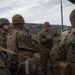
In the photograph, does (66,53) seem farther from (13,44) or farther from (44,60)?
(44,60)

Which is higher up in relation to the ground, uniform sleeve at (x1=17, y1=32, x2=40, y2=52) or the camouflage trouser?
uniform sleeve at (x1=17, y1=32, x2=40, y2=52)

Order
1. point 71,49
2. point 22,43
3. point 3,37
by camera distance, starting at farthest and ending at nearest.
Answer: point 3,37, point 22,43, point 71,49

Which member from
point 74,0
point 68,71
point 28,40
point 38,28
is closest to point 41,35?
point 28,40

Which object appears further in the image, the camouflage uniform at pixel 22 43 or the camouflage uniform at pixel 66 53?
the camouflage uniform at pixel 22 43

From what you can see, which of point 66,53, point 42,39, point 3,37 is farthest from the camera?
point 42,39

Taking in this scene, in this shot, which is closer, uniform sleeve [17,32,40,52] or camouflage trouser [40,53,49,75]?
uniform sleeve [17,32,40,52]

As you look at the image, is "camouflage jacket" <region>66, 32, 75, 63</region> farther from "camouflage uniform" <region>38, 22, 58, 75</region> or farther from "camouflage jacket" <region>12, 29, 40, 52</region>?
"camouflage uniform" <region>38, 22, 58, 75</region>

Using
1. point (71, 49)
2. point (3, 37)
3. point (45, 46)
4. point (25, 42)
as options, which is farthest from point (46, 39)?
point (71, 49)

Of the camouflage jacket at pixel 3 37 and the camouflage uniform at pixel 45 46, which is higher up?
the camouflage jacket at pixel 3 37

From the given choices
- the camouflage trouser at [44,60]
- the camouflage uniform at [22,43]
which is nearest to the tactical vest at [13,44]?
the camouflage uniform at [22,43]

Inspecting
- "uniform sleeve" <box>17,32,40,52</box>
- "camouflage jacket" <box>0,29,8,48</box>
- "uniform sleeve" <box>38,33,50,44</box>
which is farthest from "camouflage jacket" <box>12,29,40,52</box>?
"uniform sleeve" <box>38,33,50,44</box>

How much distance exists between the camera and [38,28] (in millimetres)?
16938

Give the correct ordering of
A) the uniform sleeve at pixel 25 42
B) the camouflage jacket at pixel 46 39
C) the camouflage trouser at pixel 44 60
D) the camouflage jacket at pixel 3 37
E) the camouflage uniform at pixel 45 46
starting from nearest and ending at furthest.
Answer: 1. the uniform sleeve at pixel 25 42
2. the camouflage jacket at pixel 3 37
3. the camouflage jacket at pixel 46 39
4. the camouflage uniform at pixel 45 46
5. the camouflage trouser at pixel 44 60

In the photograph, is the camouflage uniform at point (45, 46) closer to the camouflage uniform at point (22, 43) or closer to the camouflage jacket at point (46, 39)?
the camouflage jacket at point (46, 39)
